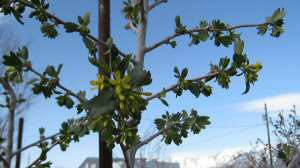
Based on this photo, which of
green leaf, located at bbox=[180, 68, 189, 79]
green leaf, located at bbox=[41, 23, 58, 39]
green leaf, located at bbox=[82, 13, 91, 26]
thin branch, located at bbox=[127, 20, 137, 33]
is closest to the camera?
green leaf, located at bbox=[180, 68, 189, 79]

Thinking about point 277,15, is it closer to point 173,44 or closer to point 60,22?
point 173,44

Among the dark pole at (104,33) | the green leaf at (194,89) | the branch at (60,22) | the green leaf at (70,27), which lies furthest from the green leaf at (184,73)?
the green leaf at (70,27)

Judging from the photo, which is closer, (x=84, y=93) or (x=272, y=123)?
(x=84, y=93)

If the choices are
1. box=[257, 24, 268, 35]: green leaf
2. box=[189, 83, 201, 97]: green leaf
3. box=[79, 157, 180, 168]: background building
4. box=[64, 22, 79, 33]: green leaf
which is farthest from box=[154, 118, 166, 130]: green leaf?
box=[79, 157, 180, 168]: background building

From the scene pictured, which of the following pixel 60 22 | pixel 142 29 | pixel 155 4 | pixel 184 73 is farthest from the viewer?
pixel 155 4

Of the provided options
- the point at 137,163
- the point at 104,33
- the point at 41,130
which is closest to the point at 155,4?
the point at 104,33

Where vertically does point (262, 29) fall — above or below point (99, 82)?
above

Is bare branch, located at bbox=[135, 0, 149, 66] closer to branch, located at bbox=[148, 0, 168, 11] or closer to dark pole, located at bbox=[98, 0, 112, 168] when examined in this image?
branch, located at bbox=[148, 0, 168, 11]

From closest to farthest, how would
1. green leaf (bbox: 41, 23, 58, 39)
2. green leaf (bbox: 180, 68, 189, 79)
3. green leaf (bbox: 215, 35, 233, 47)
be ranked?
green leaf (bbox: 180, 68, 189, 79)
green leaf (bbox: 41, 23, 58, 39)
green leaf (bbox: 215, 35, 233, 47)

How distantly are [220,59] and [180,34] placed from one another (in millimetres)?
739

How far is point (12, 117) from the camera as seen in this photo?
3.40 metres

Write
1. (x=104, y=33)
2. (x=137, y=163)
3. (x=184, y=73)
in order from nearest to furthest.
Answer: (x=184, y=73) → (x=104, y=33) → (x=137, y=163)

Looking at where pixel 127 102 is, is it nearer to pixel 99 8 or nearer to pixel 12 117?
pixel 99 8

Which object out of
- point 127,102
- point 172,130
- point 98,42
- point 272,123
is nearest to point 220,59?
point 172,130
